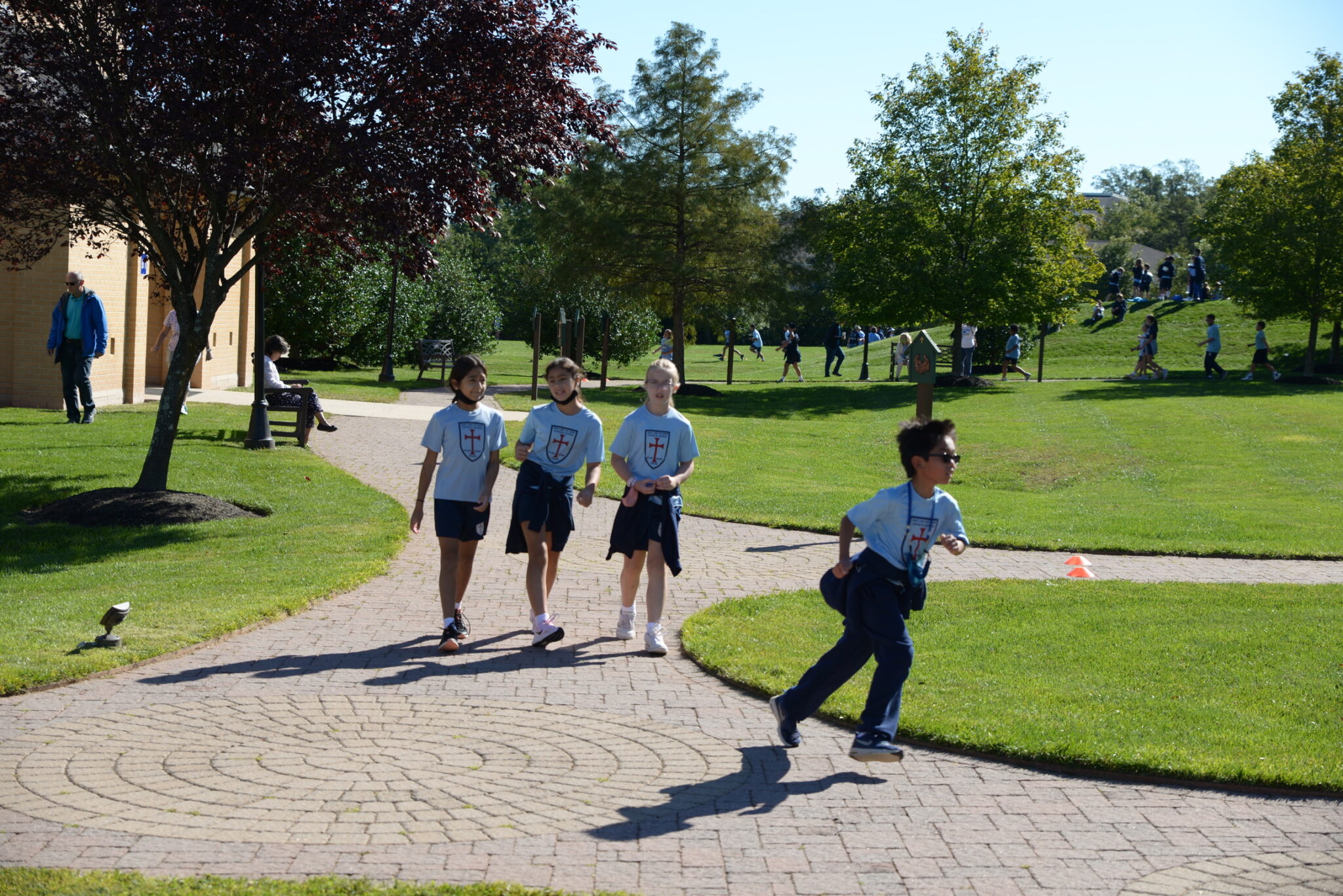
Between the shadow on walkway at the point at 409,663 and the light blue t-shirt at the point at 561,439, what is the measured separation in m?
1.15

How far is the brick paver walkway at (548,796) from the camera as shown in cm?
462

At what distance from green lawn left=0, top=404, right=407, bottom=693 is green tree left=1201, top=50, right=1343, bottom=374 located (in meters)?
26.9

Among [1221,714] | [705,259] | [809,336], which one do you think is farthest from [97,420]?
[809,336]

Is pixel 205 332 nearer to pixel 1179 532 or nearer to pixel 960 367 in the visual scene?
pixel 1179 532

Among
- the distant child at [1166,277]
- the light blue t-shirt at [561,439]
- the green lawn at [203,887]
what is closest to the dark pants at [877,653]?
the green lawn at [203,887]

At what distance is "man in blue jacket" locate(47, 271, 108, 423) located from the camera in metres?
16.7

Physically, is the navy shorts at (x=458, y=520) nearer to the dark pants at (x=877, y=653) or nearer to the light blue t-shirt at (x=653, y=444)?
the light blue t-shirt at (x=653, y=444)

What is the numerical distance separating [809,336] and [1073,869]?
6503 cm

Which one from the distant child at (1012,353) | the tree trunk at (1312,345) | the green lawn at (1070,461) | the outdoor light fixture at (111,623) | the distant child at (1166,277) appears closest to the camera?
the outdoor light fixture at (111,623)

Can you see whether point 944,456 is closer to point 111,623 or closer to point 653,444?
point 653,444

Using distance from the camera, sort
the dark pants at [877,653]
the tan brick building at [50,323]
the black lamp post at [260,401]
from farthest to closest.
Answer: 1. the tan brick building at [50,323]
2. the black lamp post at [260,401]
3. the dark pants at [877,653]

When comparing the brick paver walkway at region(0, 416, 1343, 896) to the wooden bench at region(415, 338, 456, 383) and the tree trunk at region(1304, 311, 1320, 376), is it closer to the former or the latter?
the wooden bench at region(415, 338, 456, 383)

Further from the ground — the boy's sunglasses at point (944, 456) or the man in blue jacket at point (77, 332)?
the man in blue jacket at point (77, 332)

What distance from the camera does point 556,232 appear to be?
3381 cm
